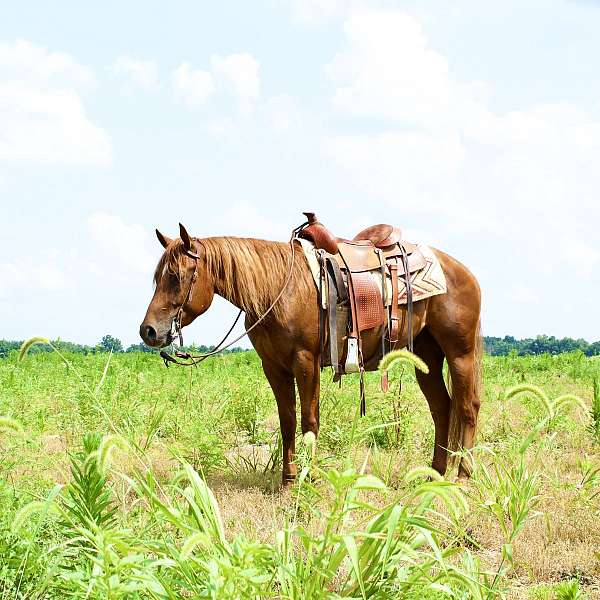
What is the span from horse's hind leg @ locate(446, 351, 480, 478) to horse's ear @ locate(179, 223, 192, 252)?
8.70 feet

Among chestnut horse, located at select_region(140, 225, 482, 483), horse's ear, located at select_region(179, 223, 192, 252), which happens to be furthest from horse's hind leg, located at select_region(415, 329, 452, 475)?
horse's ear, located at select_region(179, 223, 192, 252)

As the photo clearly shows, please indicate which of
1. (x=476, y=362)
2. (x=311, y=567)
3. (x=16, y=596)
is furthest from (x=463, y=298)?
(x=16, y=596)

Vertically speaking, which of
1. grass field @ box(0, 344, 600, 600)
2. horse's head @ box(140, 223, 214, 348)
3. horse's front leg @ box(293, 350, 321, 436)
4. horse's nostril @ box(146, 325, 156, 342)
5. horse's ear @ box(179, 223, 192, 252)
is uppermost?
horse's ear @ box(179, 223, 192, 252)

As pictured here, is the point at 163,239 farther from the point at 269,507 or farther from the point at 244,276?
the point at 269,507

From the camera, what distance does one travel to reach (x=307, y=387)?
5426 mm

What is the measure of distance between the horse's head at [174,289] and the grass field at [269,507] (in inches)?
32.7

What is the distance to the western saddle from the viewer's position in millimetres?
5781

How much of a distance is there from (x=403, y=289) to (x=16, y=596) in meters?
4.10

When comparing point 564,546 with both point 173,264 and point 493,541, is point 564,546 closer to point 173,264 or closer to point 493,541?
point 493,541

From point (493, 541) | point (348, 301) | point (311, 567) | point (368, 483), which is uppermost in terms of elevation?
point (348, 301)

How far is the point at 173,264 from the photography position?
5.34 metres

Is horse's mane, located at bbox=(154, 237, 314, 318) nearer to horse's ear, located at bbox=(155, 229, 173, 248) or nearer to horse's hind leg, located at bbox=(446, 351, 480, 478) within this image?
horse's ear, located at bbox=(155, 229, 173, 248)

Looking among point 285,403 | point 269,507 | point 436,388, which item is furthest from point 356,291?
point 269,507

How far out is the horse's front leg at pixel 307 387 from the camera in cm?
544
